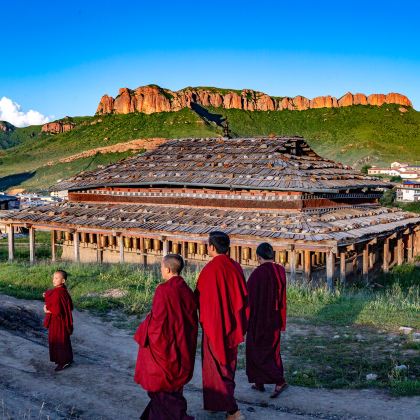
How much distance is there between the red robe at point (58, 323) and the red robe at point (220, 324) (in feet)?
9.41

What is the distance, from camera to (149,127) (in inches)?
4338

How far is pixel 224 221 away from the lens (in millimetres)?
19297

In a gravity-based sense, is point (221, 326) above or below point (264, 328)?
above

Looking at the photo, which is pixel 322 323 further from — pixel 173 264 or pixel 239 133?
pixel 239 133

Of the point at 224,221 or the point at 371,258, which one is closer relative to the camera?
the point at 224,221

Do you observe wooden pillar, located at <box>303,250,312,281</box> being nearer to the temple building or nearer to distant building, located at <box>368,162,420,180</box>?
the temple building

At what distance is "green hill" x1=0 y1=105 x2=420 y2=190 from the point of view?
89.5 meters

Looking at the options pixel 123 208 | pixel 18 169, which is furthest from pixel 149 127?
pixel 123 208

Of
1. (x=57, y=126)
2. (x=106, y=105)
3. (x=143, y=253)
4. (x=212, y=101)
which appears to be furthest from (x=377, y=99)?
(x=143, y=253)

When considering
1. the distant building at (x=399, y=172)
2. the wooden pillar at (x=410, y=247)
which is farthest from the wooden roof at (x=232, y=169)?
the distant building at (x=399, y=172)

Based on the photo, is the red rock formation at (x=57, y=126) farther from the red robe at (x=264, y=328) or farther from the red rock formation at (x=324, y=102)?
the red robe at (x=264, y=328)

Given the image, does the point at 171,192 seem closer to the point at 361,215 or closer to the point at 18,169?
the point at 361,215

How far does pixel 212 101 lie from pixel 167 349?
126 metres

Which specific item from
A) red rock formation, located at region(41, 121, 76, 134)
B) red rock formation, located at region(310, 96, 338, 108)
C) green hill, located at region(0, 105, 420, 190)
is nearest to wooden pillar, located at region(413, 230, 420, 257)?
green hill, located at region(0, 105, 420, 190)
